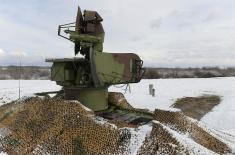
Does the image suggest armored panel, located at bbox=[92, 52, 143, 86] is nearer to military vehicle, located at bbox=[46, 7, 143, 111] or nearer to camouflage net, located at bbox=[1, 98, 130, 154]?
military vehicle, located at bbox=[46, 7, 143, 111]

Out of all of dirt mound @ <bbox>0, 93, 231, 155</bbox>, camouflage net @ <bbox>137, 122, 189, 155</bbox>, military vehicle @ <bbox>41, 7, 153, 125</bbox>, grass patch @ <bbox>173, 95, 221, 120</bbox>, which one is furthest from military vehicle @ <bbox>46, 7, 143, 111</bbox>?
grass patch @ <bbox>173, 95, 221, 120</bbox>

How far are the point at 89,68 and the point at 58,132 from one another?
1.79 m

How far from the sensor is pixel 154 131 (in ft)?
20.9

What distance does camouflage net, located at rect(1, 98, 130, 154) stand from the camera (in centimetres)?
664

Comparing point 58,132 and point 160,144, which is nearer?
point 160,144

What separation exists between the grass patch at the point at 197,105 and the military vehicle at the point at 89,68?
9006mm

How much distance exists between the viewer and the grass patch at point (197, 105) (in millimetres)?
17855

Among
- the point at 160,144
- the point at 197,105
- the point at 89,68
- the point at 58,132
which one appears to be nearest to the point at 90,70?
the point at 89,68

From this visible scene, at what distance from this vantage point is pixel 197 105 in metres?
20.7

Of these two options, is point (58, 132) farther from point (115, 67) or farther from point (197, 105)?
point (197, 105)

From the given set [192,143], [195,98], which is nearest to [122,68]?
[192,143]

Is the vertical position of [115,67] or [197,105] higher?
[115,67]

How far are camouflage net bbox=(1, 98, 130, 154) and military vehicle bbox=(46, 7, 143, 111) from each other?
2.73 feet

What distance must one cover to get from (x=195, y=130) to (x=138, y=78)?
2.24 metres
